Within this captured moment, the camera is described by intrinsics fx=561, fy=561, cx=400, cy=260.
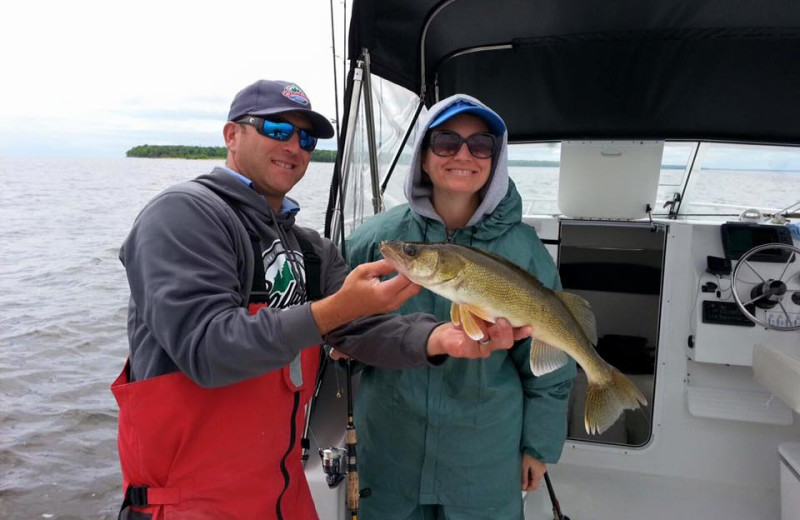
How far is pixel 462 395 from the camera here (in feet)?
8.46

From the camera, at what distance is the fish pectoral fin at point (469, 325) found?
82.4 inches

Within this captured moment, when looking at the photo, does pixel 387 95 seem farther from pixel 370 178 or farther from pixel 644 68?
pixel 644 68

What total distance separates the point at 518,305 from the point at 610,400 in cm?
69

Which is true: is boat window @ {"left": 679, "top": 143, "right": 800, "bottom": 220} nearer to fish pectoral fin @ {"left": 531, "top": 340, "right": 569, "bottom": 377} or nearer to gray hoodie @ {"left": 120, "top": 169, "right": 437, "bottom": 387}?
fish pectoral fin @ {"left": 531, "top": 340, "right": 569, "bottom": 377}

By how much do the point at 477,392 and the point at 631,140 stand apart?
11.4 feet

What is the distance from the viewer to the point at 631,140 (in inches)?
199

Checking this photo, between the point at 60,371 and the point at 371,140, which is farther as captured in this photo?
the point at 60,371

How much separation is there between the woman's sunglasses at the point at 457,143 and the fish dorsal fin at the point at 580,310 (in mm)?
732

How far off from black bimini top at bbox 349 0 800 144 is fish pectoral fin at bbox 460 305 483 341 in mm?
1836

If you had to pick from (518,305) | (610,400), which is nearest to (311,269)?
(518,305)

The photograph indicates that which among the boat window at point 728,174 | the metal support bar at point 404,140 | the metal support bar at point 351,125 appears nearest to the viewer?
the metal support bar at point 351,125

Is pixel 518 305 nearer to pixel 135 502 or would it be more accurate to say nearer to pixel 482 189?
pixel 482 189

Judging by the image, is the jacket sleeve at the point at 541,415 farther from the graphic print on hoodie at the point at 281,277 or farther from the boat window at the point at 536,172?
the boat window at the point at 536,172

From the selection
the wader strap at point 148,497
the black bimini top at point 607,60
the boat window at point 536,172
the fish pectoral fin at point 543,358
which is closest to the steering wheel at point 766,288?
the black bimini top at point 607,60
